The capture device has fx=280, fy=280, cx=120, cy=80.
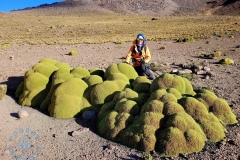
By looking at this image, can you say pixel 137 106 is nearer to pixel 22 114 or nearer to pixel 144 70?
pixel 22 114

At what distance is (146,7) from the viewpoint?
126 metres

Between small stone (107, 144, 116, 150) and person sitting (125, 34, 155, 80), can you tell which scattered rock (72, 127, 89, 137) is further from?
person sitting (125, 34, 155, 80)

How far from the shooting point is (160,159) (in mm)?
4492

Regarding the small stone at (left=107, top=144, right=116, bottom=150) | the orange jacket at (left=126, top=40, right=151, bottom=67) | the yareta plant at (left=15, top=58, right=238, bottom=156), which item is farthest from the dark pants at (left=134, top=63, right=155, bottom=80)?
the small stone at (left=107, top=144, right=116, bottom=150)

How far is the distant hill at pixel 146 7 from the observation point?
358ft

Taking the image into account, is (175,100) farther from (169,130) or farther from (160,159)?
(160,159)

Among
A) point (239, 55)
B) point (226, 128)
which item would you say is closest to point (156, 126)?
point (226, 128)

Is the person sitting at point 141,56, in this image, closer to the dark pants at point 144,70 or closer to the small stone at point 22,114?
the dark pants at point 144,70

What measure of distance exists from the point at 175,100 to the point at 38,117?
316cm

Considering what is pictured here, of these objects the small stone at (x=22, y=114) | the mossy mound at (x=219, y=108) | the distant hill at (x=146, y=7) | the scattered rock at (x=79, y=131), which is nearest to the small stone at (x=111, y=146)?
the scattered rock at (x=79, y=131)

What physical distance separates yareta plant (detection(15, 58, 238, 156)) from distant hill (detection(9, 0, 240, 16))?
4014 inches

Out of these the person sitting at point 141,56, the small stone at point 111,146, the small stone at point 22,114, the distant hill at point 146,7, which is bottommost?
the small stone at point 111,146

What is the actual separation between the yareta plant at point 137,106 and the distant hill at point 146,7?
102 meters

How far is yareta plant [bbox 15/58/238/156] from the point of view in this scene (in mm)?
4770
